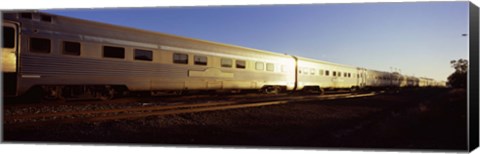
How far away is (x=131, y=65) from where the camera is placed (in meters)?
9.43

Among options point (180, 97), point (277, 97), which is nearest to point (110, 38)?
point (180, 97)

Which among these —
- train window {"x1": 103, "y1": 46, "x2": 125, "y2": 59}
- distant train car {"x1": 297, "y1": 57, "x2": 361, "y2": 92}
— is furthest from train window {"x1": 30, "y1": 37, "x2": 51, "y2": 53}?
distant train car {"x1": 297, "y1": 57, "x2": 361, "y2": 92}

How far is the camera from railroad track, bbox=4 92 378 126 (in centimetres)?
836

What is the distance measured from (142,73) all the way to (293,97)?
3.52m

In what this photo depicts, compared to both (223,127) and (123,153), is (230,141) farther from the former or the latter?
(123,153)

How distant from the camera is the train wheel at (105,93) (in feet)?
31.4

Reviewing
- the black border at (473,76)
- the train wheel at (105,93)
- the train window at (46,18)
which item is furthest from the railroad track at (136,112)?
the black border at (473,76)

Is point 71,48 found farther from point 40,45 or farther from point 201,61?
point 201,61

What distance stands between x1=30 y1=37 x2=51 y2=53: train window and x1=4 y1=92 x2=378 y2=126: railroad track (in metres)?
1.21

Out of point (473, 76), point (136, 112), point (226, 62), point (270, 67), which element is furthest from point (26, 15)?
point (473, 76)

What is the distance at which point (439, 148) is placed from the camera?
7.79m

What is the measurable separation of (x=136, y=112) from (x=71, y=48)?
5.82 ft

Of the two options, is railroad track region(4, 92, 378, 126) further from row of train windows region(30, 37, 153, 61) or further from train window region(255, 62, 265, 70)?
row of train windows region(30, 37, 153, 61)

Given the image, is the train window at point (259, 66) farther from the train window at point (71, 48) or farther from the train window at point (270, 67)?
the train window at point (71, 48)
